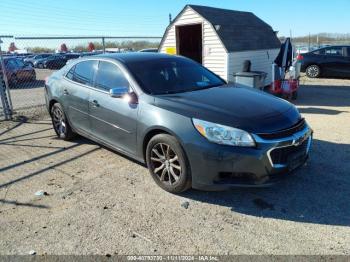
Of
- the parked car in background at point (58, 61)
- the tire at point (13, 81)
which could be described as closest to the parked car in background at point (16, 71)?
the tire at point (13, 81)

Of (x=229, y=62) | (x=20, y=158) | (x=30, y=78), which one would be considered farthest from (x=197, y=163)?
(x=30, y=78)

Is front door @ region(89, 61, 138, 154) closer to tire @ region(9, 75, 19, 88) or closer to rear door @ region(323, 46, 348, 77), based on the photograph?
tire @ region(9, 75, 19, 88)

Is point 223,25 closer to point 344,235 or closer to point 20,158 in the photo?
point 20,158

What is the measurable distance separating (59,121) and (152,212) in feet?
11.5

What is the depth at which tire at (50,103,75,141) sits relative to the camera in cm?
613

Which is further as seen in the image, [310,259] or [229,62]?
[229,62]

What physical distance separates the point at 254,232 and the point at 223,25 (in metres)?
8.63

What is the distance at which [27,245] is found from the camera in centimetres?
322

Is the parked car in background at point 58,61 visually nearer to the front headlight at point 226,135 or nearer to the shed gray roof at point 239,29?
the shed gray roof at point 239,29

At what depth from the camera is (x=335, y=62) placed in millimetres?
15609

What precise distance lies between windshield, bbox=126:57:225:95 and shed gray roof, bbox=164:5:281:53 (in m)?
5.04

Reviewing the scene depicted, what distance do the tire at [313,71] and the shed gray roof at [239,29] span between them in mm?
3345

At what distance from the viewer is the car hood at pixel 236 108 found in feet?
11.9

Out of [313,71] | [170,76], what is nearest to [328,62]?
[313,71]
